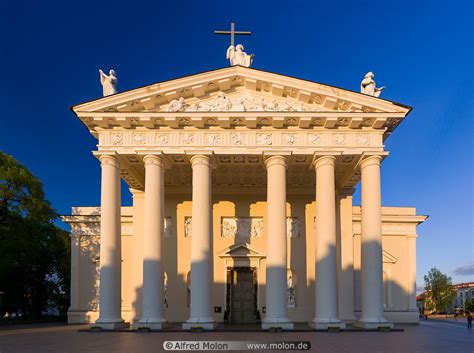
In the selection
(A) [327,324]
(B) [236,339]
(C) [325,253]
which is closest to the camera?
(B) [236,339]

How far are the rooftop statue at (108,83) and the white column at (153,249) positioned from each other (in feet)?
13.8

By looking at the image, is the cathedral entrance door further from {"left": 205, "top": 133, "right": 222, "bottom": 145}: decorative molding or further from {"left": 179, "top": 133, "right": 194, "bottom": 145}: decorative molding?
{"left": 179, "top": 133, "right": 194, "bottom": 145}: decorative molding

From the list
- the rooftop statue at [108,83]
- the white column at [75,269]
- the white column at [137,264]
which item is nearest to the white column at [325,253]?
the white column at [137,264]

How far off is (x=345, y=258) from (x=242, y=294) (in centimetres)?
625

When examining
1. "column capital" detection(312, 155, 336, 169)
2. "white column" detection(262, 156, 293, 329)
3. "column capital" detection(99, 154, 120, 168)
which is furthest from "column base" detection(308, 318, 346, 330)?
"column capital" detection(99, 154, 120, 168)

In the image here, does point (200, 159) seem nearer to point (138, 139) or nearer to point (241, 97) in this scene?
point (138, 139)

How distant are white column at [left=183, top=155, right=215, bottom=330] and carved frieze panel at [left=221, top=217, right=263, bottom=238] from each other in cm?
602

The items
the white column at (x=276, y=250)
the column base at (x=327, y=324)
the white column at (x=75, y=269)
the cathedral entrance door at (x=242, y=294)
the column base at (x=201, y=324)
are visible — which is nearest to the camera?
the column base at (x=201, y=324)

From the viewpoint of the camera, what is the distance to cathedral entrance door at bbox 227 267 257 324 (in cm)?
2891

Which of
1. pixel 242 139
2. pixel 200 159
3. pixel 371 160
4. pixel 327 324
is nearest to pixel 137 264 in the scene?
pixel 200 159

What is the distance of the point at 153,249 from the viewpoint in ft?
77.4

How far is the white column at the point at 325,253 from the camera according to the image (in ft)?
76.0

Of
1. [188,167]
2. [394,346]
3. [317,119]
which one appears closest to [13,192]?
[188,167]

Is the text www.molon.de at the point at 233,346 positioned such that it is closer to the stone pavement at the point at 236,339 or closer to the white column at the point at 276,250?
the stone pavement at the point at 236,339
